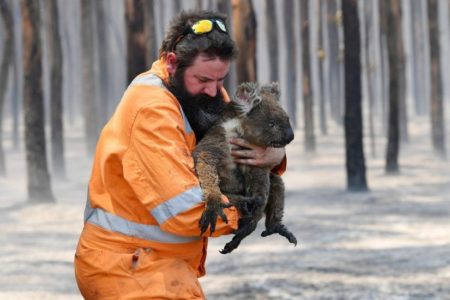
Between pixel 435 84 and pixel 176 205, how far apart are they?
2351 centimetres

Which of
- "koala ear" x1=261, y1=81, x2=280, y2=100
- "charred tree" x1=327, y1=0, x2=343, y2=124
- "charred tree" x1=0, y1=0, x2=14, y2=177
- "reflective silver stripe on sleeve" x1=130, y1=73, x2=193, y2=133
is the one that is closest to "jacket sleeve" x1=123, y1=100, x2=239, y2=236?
"reflective silver stripe on sleeve" x1=130, y1=73, x2=193, y2=133

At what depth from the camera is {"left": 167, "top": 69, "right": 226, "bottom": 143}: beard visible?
3617 mm

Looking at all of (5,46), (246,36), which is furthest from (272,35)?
(246,36)

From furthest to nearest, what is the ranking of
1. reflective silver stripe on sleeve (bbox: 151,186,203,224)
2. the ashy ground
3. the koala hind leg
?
the ashy ground < the koala hind leg < reflective silver stripe on sleeve (bbox: 151,186,203,224)

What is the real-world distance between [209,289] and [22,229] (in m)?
6.54

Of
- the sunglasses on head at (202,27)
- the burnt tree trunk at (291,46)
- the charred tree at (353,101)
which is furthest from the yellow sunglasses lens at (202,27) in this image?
the burnt tree trunk at (291,46)

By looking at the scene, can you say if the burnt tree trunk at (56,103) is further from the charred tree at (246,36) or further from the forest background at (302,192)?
the charred tree at (246,36)

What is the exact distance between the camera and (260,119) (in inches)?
145

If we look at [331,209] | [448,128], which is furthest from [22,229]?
[448,128]

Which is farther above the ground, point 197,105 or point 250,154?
point 197,105

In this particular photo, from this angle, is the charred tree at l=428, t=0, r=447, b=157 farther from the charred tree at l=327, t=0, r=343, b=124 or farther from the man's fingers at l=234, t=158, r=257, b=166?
the man's fingers at l=234, t=158, r=257, b=166

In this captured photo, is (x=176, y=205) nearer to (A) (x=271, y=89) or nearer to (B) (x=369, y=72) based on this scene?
(A) (x=271, y=89)

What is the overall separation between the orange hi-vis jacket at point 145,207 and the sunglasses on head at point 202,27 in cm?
17

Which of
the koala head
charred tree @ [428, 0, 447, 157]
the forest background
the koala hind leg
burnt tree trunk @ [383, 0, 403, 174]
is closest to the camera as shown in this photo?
the koala head
